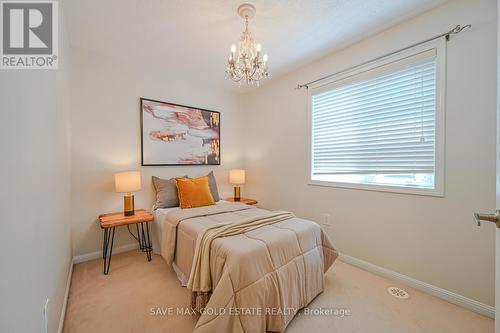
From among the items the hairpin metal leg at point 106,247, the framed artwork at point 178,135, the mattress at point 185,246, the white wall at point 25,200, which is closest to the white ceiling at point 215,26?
the framed artwork at point 178,135

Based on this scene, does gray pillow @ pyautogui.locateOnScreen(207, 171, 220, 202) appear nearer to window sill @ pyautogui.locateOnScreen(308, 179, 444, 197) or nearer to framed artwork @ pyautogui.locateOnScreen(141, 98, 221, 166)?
framed artwork @ pyautogui.locateOnScreen(141, 98, 221, 166)

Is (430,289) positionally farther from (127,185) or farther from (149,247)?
(127,185)

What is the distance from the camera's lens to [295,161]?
3.18 metres

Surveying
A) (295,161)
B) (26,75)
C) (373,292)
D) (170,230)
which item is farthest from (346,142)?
(26,75)

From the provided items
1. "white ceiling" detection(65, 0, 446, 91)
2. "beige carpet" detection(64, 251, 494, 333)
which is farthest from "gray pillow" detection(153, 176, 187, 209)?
"white ceiling" detection(65, 0, 446, 91)

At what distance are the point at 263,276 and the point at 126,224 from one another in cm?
180

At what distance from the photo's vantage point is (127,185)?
2562 mm

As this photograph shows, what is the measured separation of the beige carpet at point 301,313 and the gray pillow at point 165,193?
2.77 feet

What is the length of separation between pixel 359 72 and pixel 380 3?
0.69 meters

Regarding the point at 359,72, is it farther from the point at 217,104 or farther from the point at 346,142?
the point at 217,104

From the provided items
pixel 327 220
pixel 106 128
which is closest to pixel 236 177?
pixel 327 220

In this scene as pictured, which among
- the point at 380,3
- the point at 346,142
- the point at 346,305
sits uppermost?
the point at 380,3

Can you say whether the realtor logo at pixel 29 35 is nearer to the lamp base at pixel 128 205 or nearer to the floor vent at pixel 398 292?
the lamp base at pixel 128 205

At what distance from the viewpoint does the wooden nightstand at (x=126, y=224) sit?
234 centimetres
